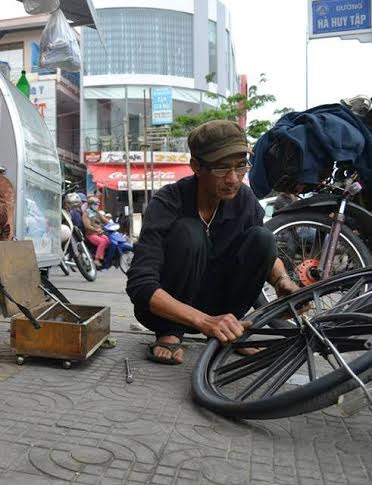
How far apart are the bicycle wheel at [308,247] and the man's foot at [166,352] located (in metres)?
0.75

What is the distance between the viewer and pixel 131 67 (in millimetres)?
23047

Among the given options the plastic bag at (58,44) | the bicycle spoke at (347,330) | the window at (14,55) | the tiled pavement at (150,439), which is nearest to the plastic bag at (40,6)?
the plastic bag at (58,44)

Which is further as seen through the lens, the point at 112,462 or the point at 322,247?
the point at 322,247

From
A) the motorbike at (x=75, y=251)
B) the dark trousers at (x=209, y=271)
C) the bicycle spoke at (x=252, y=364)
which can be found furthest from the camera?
the motorbike at (x=75, y=251)

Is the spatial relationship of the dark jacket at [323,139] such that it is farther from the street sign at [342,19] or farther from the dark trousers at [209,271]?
the street sign at [342,19]

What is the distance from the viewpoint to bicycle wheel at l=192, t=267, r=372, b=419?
130 centimetres

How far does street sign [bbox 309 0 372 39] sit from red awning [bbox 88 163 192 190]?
16531mm

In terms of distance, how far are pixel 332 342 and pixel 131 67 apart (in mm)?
23328

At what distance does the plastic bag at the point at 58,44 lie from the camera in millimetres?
4652

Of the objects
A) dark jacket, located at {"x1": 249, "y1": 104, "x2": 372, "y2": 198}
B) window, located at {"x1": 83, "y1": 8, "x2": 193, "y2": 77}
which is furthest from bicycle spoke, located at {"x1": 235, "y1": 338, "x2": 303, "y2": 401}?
window, located at {"x1": 83, "y1": 8, "x2": 193, "y2": 77}

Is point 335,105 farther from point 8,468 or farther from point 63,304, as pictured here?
point 8,468

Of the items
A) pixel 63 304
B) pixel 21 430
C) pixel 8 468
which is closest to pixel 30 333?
pixel 63 304

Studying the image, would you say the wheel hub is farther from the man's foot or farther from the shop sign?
the shop sign

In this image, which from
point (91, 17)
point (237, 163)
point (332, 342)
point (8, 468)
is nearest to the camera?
point (8, 468)
